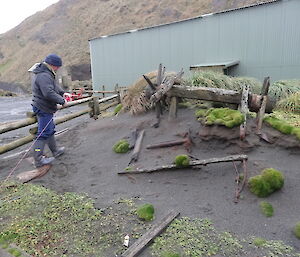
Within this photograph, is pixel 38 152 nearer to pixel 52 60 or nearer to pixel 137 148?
pixel 52 60

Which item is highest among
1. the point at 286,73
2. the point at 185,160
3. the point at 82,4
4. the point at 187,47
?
the point at 82,4

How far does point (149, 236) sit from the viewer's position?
2.96 meters

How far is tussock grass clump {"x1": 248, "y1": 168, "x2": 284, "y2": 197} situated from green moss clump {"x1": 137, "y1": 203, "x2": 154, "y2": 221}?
1450 millimetres

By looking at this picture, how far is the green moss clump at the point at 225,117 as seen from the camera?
4617mm

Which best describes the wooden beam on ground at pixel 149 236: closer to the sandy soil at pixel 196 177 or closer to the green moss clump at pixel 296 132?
the sandy soil at pixel 196 177

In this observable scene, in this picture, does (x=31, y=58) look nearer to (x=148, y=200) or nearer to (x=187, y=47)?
(x=187, y=47)

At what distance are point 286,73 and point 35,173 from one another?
34.7 feet

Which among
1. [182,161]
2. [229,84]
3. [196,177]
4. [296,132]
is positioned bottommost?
[196,177]

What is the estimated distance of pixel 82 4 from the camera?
4816 cm

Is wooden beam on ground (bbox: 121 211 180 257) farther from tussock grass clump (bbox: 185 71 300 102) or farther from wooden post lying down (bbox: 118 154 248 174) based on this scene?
tussock grass clump (bbox: 185 71 300 102)

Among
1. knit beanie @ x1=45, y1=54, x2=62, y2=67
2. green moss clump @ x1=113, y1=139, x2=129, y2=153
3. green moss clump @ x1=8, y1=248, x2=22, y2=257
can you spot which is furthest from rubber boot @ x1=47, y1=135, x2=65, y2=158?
green moss clump @ x1=8, y1=248, x2=22, y2=257

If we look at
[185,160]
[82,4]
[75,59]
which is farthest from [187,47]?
[82,4]

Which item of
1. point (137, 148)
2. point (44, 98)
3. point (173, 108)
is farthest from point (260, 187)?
point (44, 98)

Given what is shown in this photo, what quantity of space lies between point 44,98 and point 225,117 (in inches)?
140
